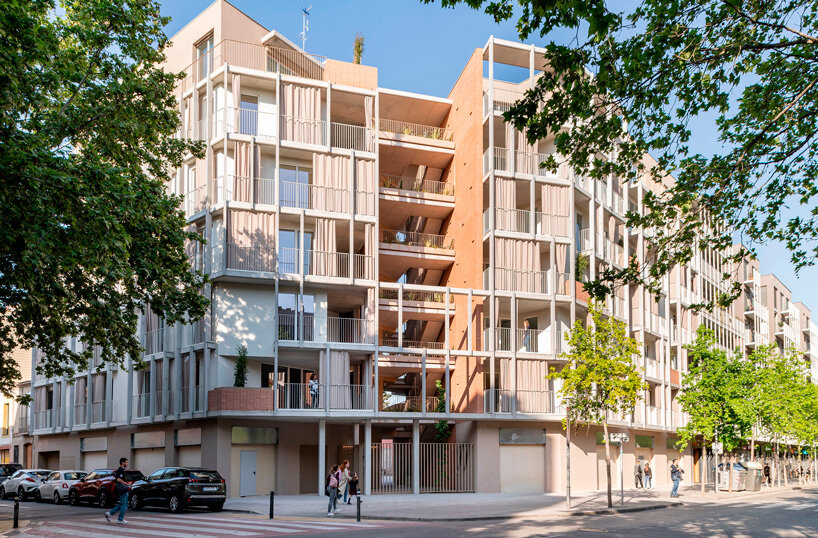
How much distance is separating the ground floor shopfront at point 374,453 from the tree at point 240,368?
1.76m

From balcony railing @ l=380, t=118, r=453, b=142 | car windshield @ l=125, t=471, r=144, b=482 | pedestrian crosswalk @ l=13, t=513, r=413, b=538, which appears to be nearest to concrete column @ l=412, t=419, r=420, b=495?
car windshield @ l=125, t=471, r=144, b=482

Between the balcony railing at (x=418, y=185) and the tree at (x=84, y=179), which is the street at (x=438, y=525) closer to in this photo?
the tree at (x=84, y=179)

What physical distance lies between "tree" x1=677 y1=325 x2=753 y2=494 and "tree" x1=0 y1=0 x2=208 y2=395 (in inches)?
1039

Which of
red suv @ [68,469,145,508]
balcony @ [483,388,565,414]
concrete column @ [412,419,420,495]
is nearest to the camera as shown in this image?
red suv @ [68,469,145,508]

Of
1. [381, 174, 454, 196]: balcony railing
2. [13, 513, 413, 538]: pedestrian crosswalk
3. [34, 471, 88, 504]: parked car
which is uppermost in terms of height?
[381, 174, 454, 196]: balcony railing

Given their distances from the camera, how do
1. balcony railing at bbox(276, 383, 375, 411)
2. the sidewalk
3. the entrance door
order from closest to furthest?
the sidewalk < the entrance door < balcony railing at bbox(276, 383, 375, 411)

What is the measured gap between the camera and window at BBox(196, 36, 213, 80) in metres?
36.1

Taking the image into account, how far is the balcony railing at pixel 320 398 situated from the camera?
1307 inches

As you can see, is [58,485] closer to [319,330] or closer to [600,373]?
[319,330]

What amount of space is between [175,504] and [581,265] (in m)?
22.9

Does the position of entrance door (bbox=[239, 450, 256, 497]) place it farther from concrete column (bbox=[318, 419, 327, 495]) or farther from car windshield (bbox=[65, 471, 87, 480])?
car windshield (bbox=[65, 471, 87, 480])

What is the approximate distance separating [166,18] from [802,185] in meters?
18.6

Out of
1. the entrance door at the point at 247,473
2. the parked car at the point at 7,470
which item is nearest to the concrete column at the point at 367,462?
the entrance door at the point at 247,473

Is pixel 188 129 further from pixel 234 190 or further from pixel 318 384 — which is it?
pixel 318 384
